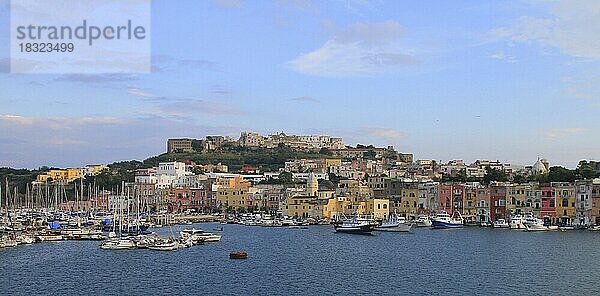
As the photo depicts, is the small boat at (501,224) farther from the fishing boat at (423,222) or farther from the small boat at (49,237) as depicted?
the small boat at (49,237)

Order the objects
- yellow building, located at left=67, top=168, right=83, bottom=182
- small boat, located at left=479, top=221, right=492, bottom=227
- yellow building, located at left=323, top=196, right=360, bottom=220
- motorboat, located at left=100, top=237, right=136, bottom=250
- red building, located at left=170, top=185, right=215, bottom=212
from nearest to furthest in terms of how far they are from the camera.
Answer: motorboat, located at left=100, top=237, right=136, bottom=250 → small boat, located at left=479, top=221, right=492, bottom=227 → yellow building, located at left=323, top=196, right=360, bottom=220 → red building, located at left=170, top=185, right=215, bottom=212 → yellow building, located at left=67, top=168, right=83, bottom=182

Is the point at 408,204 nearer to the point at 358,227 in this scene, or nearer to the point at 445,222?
the point at 445,222

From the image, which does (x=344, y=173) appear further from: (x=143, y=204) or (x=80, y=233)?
(x=80, y=233)

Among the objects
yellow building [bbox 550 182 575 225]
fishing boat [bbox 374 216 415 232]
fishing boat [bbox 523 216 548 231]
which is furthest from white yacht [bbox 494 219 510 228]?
A: fishing boat [bbox 374 216 415 232]

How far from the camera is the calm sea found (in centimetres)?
2022

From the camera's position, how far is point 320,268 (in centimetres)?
2477

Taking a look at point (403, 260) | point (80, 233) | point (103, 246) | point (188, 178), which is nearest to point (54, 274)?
point (103, 246)

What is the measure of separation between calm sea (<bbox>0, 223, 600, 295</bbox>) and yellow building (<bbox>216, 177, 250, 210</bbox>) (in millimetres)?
29372

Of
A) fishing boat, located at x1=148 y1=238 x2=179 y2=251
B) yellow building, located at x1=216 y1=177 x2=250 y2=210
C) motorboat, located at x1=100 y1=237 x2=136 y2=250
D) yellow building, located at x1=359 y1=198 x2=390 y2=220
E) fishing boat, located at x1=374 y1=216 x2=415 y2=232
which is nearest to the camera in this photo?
fishing boat, located at x1=148 y1=238 x2=179 y2=251

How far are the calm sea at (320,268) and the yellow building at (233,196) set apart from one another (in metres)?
29.4

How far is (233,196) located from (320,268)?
41865mm

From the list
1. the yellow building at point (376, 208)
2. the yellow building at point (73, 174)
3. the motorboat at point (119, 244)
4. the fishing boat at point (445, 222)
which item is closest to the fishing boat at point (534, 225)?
the fishing boat at point (445, 222)

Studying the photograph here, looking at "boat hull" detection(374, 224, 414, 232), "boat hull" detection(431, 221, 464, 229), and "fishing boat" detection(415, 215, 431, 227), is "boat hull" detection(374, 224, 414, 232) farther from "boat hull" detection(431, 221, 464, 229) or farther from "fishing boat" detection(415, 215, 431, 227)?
"fishing boat" detection(415, 215, 431, 227)

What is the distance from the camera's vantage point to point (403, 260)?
2709cm
